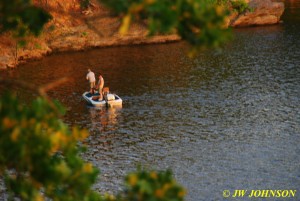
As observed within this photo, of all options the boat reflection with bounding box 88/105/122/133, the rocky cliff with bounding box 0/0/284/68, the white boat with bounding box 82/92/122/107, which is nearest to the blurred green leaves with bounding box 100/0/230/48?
the boat reflection with bounding box 88/105/122/133

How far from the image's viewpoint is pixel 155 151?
29609 mm

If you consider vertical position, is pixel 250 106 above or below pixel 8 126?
above

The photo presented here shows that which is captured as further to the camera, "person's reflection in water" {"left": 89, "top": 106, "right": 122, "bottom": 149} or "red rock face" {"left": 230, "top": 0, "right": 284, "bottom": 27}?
"red rock face" {"left": 230, "top": 0, "right": 284, "bottom": 27}

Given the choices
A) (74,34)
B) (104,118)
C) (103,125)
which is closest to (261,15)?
(74,34)

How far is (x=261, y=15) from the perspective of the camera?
65438 millimetres

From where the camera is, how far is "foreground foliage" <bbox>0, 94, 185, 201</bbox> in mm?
8594

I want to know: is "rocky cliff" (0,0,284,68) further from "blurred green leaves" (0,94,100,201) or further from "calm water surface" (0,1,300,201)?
"blurred green leaves" (0,94,100,201)

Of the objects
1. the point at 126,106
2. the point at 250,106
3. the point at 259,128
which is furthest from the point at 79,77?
the point at 259,128

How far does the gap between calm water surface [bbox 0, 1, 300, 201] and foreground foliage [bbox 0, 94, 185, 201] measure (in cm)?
1511

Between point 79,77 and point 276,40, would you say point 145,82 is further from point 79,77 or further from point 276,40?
point 276,40

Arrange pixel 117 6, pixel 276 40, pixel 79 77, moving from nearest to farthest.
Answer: pixel 117 6 < pixel 79 77 < pixel 276 40

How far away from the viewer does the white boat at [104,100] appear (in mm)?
37656

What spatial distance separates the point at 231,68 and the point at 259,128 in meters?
14.1

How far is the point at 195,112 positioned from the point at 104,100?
232 inches
